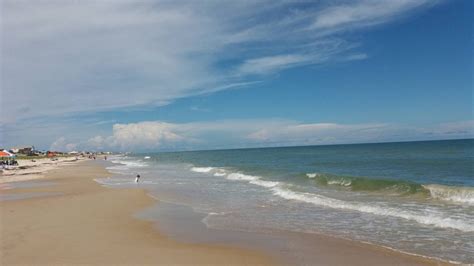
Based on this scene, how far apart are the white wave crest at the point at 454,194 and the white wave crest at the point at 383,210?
13.0ft

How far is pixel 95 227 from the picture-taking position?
13.7m

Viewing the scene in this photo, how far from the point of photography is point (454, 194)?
62.0 ft

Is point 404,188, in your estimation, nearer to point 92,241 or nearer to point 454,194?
point 454,194

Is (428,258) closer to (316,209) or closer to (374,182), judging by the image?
(316,209)

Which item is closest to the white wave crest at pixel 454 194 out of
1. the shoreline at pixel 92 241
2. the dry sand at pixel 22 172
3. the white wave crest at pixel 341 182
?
the white wave crest at pixel 341 182

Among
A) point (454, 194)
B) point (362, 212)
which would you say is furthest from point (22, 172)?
point (454, 194)

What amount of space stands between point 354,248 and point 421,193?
11829 millimetres

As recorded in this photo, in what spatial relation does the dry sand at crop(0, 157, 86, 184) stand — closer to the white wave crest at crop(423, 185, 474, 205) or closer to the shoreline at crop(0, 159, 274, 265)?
the shoreline at crop(0, 159, 274, 265)

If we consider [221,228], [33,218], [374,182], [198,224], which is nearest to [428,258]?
[221,228]

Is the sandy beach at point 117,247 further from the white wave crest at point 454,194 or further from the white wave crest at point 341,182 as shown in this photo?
the white wave crest at point 341,182

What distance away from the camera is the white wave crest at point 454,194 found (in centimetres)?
1782

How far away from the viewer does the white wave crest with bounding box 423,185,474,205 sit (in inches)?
702

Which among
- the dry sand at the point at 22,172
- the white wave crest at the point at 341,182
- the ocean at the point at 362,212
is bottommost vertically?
the ocean at the point at 362,212

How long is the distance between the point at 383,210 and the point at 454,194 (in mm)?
5420
